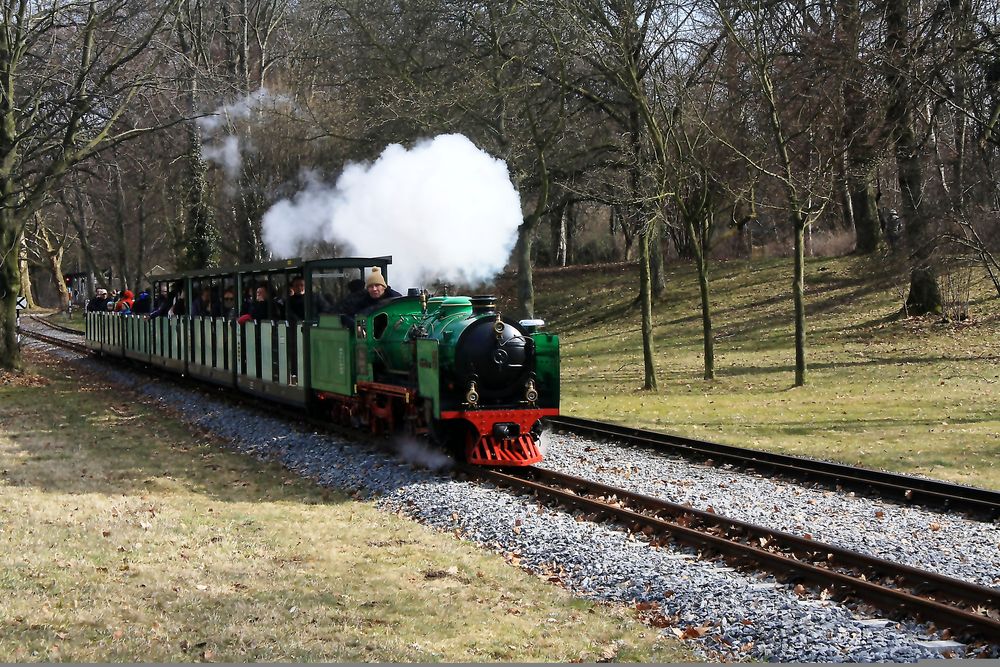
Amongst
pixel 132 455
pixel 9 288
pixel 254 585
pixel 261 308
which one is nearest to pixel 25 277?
pixel 9 288

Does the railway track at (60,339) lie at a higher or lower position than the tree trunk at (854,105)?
lower

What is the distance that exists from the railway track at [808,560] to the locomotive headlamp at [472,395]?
126cm

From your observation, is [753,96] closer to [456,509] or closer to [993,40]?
[993,40]

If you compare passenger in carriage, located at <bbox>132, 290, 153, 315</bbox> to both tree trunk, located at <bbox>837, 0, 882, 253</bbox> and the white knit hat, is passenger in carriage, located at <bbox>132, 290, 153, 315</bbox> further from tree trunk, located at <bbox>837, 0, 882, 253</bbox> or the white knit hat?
tree trunk, located at <bbox>837, 0, 882, 253</bbox>

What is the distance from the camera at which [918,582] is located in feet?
24.2

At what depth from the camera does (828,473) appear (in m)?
11.3

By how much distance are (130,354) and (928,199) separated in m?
21.4

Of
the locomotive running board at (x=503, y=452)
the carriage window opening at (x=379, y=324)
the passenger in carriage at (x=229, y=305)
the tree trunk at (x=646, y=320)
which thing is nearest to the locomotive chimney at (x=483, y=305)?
the carriage window opening at (x=379, y=324)

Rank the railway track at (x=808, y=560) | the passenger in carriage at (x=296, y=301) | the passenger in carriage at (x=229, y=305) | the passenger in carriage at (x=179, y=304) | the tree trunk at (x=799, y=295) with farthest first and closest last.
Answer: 1. the passenger in carriage at (x=179, y=304)
2. the tree trunk at (x=799, y=295)
3. the passenger in carriage at (x=229, y=305)
4. the passenger in carriage at (x=296, y=301)
5. the railway track at (x=808, y=560)

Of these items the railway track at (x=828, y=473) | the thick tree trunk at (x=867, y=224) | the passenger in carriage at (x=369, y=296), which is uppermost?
the thick tree trunk at (x=867, y=224)

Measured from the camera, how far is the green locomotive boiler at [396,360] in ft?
39.2

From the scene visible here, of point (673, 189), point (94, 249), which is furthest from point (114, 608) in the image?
point (94, 249)

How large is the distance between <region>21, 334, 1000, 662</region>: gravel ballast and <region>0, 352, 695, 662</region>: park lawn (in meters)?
0.34

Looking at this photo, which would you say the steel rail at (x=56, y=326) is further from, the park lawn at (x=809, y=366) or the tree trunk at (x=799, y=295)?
the tree trunk at (x=799, y=295)
